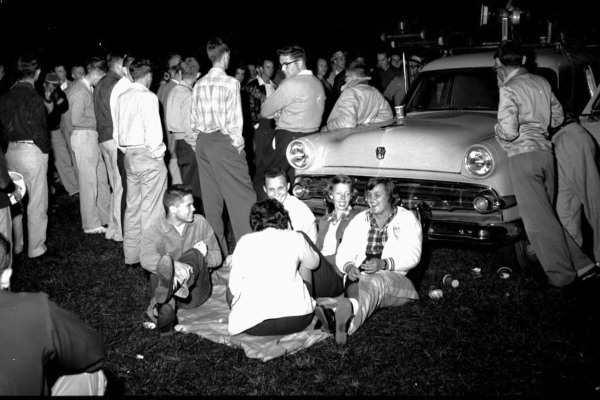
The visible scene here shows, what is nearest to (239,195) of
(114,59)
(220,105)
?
(220,105)

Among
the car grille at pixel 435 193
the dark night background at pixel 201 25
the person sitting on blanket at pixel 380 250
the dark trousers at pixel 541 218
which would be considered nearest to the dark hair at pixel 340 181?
the car grille at pixel 435 193

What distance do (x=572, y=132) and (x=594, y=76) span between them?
5.28 feet

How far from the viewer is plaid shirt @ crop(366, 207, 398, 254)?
520 centimetres

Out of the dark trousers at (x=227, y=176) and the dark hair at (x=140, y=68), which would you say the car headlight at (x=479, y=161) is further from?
the dark hair at (x=140, y=68)

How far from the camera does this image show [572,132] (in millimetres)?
5738

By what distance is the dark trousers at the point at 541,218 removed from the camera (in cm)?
527

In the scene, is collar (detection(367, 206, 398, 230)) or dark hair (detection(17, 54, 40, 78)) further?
dark hair (detection(17, 54, 40, 78))

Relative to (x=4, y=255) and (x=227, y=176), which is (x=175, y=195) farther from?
(x=4, y=255)

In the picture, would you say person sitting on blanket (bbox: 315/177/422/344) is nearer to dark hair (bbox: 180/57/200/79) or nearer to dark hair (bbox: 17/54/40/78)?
dark hair (bbox: 180/57/200/79)

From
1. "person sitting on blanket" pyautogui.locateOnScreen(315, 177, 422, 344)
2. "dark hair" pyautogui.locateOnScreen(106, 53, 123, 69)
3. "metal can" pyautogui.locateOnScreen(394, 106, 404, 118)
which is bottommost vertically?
"person sitting on blanket" pyautogui.locateOnScreen(315, 177, 422, 344)

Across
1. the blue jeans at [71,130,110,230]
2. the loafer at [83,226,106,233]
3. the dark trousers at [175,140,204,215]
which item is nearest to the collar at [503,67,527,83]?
the dark trousers at [175,140,204,215]

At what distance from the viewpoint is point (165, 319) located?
4.58 meters

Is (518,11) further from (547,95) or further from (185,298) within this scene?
(185,298)

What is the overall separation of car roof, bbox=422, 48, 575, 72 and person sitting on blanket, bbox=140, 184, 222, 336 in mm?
3526
